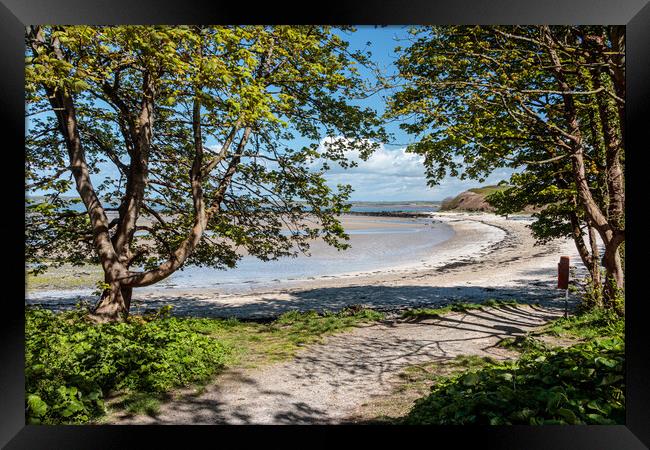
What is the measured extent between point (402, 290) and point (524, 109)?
7.09 meters

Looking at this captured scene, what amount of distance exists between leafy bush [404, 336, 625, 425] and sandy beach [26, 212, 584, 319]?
550cm

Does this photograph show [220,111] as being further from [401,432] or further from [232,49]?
[401,432]

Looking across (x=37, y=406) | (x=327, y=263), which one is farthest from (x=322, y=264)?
(x=37, y=406)

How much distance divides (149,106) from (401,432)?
6.00 meters

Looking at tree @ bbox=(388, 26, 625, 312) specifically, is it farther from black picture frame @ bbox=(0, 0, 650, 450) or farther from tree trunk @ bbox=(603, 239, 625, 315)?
black picture frame @ bbox=(0, 0, 650, 450)

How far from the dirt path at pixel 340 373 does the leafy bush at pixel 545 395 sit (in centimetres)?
109

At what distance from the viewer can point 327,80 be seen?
6.31m

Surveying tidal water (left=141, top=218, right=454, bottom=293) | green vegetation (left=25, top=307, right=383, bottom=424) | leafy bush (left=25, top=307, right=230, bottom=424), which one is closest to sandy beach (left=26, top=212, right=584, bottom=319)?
tidal water (left=141, top=218, right=454, bottom=293)

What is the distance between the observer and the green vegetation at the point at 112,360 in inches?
139

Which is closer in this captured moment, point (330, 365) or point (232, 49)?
point (232, 49)

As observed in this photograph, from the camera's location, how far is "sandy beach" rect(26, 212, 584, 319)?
9781 millimetres
